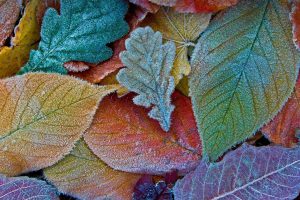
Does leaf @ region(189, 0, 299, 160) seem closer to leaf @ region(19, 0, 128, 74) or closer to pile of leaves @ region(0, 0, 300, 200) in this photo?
pile of leaves @ region(0, 0, 300, 200)

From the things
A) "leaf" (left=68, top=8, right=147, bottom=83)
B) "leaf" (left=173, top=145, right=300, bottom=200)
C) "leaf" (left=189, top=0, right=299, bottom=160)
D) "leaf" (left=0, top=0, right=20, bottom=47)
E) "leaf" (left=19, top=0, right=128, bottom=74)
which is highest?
"leaf" (left=0, top=0, right=20, bottom=47)

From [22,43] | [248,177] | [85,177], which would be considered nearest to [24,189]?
[85,177]

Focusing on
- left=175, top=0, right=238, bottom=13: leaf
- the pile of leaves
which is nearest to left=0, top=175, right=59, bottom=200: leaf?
the pile of leaves

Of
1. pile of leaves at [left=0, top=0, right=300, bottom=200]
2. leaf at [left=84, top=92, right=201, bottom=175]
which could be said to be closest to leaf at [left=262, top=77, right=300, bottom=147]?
pile of leaves at [left=0, top=0, right=300, bottom=200]

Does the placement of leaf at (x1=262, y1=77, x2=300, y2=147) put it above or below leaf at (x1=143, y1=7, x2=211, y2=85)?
below

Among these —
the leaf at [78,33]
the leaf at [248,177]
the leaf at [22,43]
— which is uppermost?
the leaf at [22,43]

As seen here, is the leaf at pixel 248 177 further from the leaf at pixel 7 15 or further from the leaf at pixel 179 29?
the leaf at pixel 7 15

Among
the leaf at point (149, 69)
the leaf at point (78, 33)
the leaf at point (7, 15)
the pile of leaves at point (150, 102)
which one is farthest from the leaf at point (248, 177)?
the leaf at point (7, 15)
